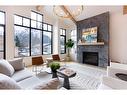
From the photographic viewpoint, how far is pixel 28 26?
7.29m

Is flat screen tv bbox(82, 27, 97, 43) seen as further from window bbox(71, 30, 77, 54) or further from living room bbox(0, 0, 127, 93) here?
window bbox(71, 30, 77, 54)

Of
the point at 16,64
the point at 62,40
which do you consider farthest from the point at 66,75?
the point at 62,40

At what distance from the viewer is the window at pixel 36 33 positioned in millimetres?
7625

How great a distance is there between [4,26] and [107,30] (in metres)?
4.88

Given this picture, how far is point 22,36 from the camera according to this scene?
7.03 m

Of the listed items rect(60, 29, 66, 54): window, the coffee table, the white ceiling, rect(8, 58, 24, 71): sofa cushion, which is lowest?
the coffee table

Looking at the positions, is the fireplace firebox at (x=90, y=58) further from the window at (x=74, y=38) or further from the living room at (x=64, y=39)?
the window at (x=74, y=38)

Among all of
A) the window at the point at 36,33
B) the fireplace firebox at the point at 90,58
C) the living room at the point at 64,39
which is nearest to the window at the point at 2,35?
the living room at the point at 64,39

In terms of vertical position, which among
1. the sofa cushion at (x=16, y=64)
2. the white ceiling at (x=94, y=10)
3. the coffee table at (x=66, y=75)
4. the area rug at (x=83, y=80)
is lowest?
Result: the area rug at (x=83, y=80)

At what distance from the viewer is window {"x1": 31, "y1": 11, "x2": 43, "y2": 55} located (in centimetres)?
762

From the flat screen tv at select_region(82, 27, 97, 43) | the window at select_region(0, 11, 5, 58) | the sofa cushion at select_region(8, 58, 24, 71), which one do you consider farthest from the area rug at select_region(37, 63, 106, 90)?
the flat screen tv at select_region(82, 27, 97, 43)

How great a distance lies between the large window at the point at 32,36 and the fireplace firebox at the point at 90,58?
2.35m
